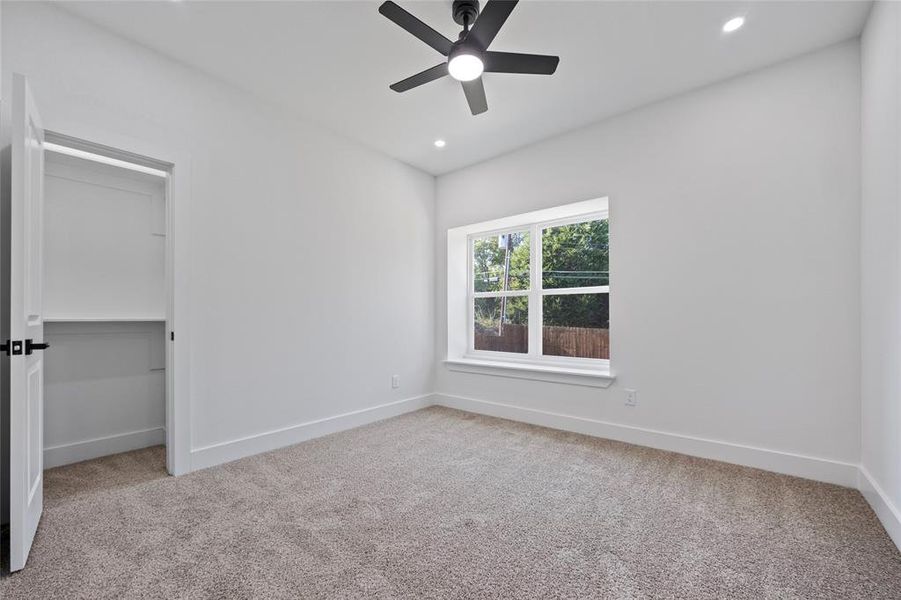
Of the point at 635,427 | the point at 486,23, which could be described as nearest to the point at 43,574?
the point at 486,23

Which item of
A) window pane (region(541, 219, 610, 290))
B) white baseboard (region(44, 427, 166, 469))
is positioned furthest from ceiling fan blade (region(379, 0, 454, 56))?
white baseboard (region(44, 427, 166, 469))

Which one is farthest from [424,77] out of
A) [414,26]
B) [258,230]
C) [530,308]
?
[530,308]

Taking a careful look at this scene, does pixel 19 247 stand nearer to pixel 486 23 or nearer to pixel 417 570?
pixel 417 570

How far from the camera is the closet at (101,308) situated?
2906mm

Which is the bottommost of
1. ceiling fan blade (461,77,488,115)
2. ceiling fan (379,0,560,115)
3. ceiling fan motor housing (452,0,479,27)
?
ceiling fan blade (461,77,488,115)

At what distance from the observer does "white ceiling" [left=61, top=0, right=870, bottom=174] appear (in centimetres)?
223

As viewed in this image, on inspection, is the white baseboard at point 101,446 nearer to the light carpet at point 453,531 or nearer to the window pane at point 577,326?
the light carpet at point 453,531

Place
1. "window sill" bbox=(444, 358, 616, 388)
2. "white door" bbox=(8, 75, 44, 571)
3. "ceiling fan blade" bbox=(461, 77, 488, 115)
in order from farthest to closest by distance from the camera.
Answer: "window sill" bbox=(444, 358, 616, 388) → "ceiling fan blade" bbox=(461, 77, 488, 115) → "white door" bbox=(8, 75, 44, 571)

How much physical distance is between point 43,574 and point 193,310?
149cm

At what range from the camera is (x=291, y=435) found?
3.23 meters

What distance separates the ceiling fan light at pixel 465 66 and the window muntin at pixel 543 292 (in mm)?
2124

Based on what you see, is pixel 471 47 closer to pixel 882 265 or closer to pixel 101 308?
pixel 882 265

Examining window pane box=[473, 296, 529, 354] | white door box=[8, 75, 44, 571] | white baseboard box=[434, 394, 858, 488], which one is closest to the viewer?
white door box=[8, 75, 44, 571]

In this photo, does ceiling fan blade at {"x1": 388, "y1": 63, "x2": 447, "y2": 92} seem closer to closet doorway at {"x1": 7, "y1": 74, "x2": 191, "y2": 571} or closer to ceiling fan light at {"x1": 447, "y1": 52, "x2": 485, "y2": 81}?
ceiling fan light at {"x1": 447, "y1": 52, "x2": 485, "y2": 81}
